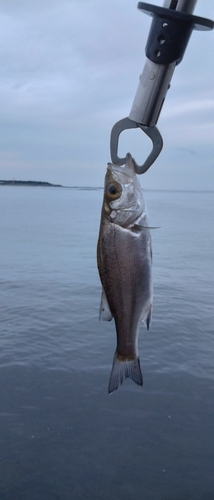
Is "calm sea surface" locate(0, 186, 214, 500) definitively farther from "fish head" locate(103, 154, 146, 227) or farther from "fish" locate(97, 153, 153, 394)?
"fish head" locate(103, 154, 146, 227)

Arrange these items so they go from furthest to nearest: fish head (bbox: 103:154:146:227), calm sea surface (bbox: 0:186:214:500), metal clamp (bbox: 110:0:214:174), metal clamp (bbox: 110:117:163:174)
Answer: calm sea surface (bbox: 0:186:214:500) → fish head (bbox: 103:154:146:227) → metal clamp (bbox: 110:117:163:174) → metal clamp (bbox: 110:0:214:174)

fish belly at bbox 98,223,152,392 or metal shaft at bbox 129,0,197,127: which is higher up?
metal shaft at bbox 129,0,197,127

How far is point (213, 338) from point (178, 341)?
968mm

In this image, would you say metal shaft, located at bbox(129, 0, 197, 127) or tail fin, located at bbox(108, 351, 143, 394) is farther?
tail fin, located at bbox(108, 351, 143, 394)

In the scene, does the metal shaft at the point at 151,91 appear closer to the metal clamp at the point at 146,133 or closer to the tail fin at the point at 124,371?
the metal clamp at the point at 146,133

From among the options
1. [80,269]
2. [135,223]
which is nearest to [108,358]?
[135,223]

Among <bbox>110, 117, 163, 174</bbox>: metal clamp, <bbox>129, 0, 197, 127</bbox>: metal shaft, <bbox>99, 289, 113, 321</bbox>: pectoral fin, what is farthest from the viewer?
<bbox>99, 289, 113, 321</bbox>: pectoral fin

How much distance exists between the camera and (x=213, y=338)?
11430mm

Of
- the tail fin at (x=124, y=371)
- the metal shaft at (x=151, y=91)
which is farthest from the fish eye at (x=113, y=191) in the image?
the tail fin at (x=124, y=371)

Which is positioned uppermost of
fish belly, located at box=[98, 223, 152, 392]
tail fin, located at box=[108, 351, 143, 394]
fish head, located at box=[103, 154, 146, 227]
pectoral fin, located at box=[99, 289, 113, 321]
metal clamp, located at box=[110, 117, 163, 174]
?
metal clamp, located at box=[110, 117, 163, 174]

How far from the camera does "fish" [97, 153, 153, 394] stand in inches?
124

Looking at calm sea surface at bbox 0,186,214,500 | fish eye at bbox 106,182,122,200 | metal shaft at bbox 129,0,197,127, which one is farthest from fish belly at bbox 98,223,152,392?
calm sea surface at bbox 0,186,214,500

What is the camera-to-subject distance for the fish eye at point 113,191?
3.15 metres

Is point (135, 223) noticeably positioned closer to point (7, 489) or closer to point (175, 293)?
point (7, 489)
